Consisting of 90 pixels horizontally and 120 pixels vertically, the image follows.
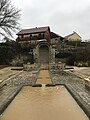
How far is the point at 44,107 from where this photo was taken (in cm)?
1055

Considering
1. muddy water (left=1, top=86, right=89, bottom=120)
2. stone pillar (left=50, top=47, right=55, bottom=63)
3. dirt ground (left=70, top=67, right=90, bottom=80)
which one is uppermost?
stone pillar (left=50, top=47, right=55, bottom=63)

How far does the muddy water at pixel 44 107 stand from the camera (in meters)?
9.06

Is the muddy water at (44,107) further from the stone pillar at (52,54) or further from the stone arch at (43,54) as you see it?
the stone arch at (43,54)

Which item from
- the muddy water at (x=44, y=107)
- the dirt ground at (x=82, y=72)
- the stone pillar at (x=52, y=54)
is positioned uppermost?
the stone pillar at (x=52, y=54)

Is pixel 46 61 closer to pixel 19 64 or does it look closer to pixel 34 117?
pixel 19 64

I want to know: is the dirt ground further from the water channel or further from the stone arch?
the stone arch

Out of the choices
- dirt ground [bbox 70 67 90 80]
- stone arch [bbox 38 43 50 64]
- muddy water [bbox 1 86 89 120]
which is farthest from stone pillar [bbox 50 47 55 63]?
muddy water [bbox 1 86 89 120]

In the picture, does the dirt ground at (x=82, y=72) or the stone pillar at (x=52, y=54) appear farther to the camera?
the stone pillar at (x=52, y=54)

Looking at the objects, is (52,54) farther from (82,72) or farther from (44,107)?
(44,107)

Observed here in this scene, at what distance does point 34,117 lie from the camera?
29.3 feet

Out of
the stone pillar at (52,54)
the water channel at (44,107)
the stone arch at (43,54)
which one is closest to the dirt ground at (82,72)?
the water channel at (44,107)

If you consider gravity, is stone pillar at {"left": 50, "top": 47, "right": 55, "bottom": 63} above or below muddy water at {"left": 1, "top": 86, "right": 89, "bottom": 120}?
above

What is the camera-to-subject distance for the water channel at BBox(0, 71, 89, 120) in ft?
29.7

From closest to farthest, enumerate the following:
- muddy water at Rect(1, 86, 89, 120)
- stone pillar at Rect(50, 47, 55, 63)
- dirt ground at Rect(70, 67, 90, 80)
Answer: muddy water at Rect(1, 86, 89, 120), dirt ground at Rect(70, 67, 90, 80), stone pillar at Rect(50, 47, 55, 63)
